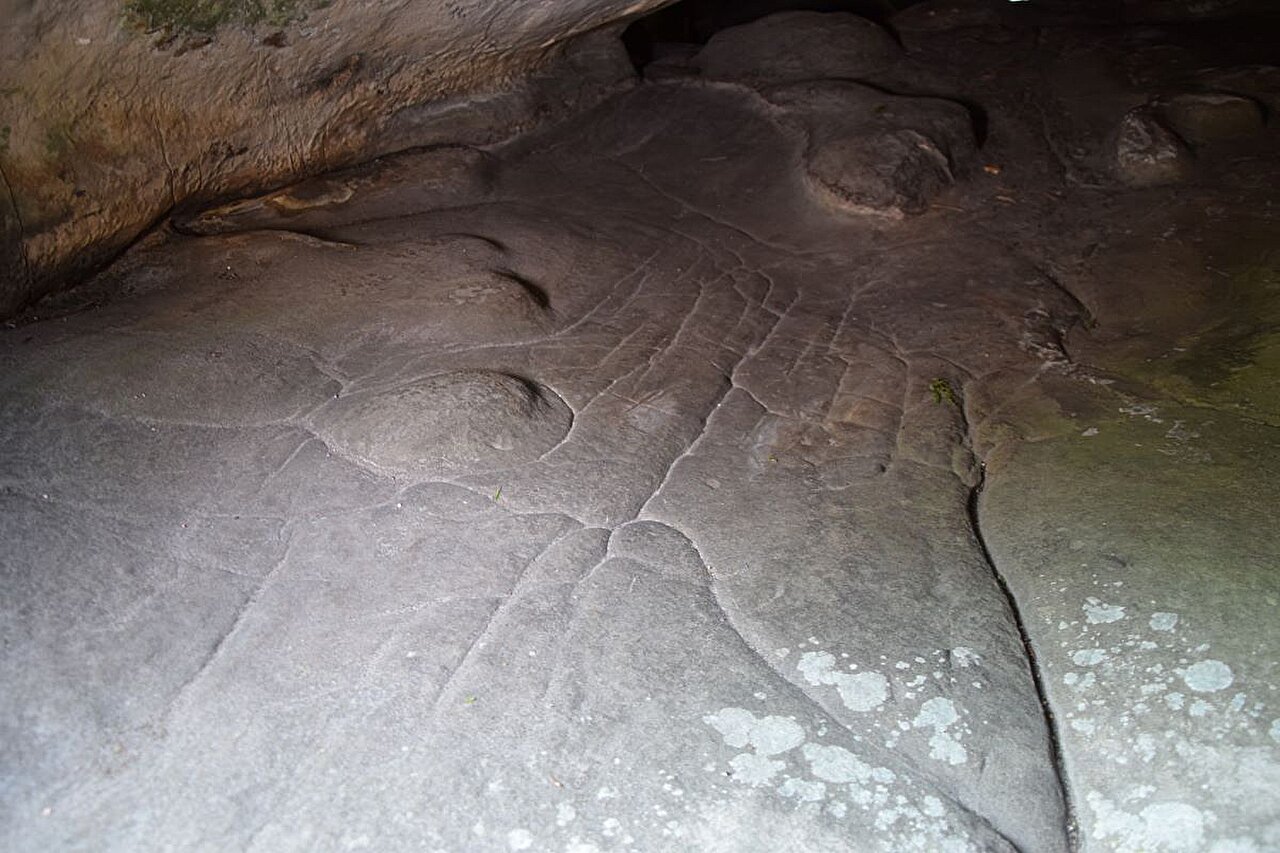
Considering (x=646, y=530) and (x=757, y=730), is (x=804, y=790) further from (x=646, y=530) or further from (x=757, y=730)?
(x=646, y=530)

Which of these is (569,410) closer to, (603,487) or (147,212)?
(603,487)

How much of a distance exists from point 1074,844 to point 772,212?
14.4 ft

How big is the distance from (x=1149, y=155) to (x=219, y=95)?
5266 mm

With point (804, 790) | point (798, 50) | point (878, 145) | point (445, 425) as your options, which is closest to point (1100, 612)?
point (804, 790)

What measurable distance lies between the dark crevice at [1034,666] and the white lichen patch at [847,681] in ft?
1.43

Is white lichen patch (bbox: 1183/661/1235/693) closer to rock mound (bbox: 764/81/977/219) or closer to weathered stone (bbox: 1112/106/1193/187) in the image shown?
rock mound (bbox: 764/81/977/219)

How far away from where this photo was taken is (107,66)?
4.75 m

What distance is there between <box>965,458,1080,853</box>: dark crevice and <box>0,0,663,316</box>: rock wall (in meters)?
3.95

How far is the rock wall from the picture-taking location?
15.0 feet

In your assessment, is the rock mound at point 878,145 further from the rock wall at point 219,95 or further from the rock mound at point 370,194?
the rock mound at point 370,194

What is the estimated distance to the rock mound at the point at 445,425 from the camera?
3.83 m

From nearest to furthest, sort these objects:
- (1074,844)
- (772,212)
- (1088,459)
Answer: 1. (1074,844)
2. (1088,459)
3. (772,212)

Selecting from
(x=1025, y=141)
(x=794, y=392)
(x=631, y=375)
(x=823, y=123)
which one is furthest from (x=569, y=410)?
(x=1025, y=141)

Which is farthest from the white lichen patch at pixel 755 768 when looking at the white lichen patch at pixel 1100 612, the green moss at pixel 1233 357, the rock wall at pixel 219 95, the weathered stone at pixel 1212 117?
the weathered stone at pixel 1212 117
